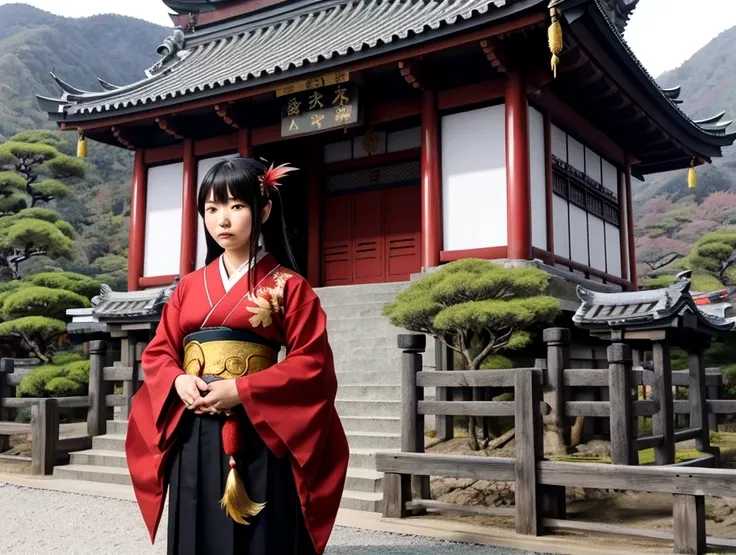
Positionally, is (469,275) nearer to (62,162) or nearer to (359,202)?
(359,202)

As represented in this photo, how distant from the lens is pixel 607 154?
14.3 metres

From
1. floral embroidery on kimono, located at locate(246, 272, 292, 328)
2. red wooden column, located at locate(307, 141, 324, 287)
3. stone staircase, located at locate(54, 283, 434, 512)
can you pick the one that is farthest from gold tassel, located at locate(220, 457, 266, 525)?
red wooden column, located at locate(307, 141, 324, 287)

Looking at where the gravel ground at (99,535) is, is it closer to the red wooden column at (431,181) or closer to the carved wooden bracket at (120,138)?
the red wooden column at (431,181)

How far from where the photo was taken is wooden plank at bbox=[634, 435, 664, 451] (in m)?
6.24

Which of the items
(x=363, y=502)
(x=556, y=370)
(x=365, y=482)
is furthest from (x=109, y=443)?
(x=556, y=370)

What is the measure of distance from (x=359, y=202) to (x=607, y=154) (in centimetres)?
492

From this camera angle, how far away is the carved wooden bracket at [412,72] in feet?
34.5

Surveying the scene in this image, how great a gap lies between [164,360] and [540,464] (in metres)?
3.38

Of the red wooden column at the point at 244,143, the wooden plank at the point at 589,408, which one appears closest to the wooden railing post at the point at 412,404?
the wooden plank at the point at 589,408

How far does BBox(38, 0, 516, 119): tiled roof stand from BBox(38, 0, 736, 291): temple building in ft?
0.15

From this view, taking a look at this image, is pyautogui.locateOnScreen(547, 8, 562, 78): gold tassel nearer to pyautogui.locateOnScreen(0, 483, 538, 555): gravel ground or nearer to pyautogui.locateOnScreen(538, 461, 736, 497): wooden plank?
pyautogui.locateOnScreen(538, 461, 736, 497): wooden plank

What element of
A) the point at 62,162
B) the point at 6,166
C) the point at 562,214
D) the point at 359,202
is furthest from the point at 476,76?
the point at 6,166

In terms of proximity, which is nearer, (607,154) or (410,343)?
(410,343)

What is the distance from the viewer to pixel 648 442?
6578 mm
